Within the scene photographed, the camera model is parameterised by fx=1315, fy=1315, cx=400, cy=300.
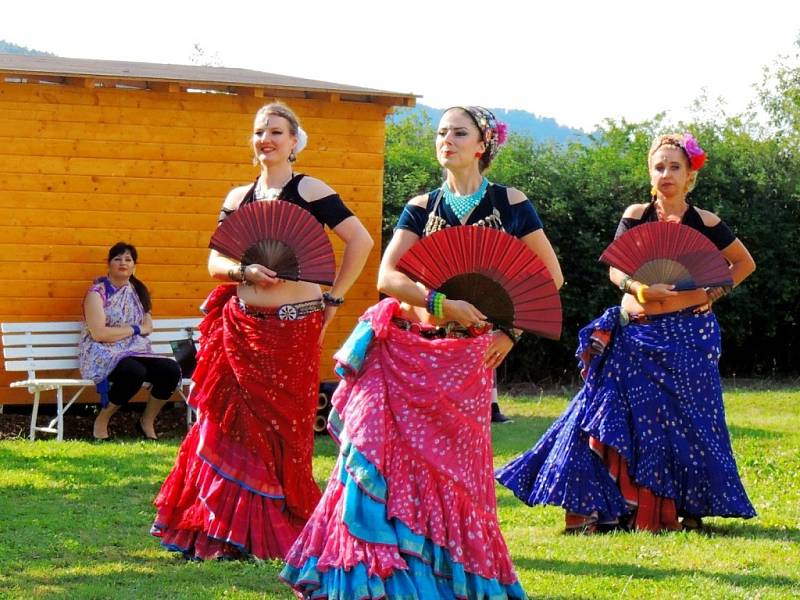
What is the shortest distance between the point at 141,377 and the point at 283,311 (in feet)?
17.8

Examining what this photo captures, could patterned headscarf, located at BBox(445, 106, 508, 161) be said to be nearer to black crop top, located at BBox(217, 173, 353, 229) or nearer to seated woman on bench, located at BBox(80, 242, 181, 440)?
black crop top, located at BBox(217, 173, 353, 229)

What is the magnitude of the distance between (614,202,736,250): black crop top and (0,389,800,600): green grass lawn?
1.68 m

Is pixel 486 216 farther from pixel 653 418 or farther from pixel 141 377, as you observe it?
pixel 141 377

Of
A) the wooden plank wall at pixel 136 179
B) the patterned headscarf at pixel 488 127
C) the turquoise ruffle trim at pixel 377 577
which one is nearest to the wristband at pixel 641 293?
the patterned headscarf at pixel 488 127

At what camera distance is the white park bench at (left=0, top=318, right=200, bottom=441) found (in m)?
11.6

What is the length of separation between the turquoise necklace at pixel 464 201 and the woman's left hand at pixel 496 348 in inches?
23.1

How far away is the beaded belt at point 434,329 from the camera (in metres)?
5.41

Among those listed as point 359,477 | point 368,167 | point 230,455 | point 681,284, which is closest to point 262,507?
point 230,455

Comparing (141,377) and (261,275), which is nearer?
(261,275)

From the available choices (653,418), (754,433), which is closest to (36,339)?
(653,418)

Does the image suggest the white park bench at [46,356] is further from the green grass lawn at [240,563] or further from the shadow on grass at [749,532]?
the shadow on grass at [749,532]

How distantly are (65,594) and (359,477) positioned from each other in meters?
1.59

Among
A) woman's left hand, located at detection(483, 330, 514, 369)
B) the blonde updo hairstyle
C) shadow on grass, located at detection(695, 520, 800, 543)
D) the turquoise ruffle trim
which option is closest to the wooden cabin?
the blonde updo hairstyle

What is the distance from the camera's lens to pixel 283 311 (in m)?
6.62
